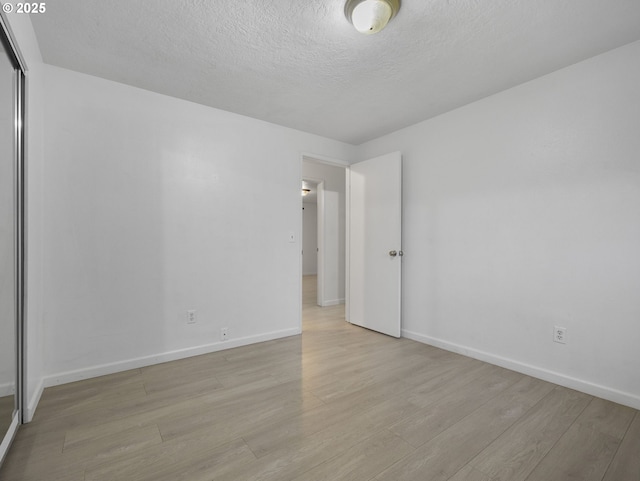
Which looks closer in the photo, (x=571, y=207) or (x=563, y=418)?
(x=563, y=418)

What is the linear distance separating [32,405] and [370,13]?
3.12 m

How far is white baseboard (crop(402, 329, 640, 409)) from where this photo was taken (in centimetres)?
205

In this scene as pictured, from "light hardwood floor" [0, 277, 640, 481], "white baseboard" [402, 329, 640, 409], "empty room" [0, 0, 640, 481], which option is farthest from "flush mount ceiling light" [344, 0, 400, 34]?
"white baseboard" [402, 329, 640, 409]

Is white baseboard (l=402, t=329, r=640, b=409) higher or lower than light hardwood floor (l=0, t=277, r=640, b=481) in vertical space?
higher

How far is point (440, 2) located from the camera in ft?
5.51

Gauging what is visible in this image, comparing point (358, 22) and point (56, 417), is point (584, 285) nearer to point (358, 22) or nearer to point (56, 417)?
point (358, 22)

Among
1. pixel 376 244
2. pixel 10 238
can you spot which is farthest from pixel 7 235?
pixel 376 244

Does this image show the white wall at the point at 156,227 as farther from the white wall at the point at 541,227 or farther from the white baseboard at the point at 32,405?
the white wall at the point at 541,227

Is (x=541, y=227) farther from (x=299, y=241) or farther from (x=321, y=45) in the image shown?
(x=299, y=241)

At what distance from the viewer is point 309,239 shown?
10.2m

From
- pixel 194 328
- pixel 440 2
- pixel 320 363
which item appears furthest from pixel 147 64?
pixel 320 363

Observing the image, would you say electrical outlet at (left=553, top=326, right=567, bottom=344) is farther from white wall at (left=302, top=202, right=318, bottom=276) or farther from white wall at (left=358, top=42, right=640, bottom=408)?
white wall at (left=302, top=202, right=318, bottom=276)

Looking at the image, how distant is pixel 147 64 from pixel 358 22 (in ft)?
5.35

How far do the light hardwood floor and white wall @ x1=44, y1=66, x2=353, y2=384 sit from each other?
14.5 inches
